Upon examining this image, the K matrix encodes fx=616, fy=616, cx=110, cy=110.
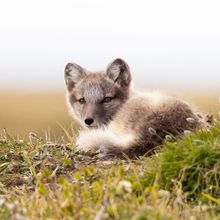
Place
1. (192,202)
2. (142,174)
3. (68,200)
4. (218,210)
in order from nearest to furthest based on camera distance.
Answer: (68,200)
(218,210)
(192,202)
(142,174)

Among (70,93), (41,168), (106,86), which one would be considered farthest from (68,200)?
(70,93)

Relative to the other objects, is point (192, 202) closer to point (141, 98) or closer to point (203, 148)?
point (203, 148)

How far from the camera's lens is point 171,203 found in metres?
3.98

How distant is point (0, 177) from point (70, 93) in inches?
106

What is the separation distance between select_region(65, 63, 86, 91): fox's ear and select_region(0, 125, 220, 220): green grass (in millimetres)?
1517

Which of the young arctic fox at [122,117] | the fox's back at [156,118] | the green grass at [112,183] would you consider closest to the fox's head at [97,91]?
the young arctic fox at [122,117]

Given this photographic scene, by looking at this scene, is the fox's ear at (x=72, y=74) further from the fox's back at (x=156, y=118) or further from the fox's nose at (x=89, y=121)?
the fox's back at (x=156, y=118)

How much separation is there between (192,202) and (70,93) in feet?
12.8

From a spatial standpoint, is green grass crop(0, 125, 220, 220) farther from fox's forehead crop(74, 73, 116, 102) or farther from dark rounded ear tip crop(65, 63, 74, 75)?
dark rounded ear tip crop(65, 63, 74, 75)

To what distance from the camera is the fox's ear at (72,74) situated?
764 cm

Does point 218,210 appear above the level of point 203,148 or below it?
below

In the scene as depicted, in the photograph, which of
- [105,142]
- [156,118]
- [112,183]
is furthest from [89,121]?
[112,183]

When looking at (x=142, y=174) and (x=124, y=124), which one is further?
(x=124, y=124)

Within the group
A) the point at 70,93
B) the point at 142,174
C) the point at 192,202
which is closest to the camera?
the point at 192,202
